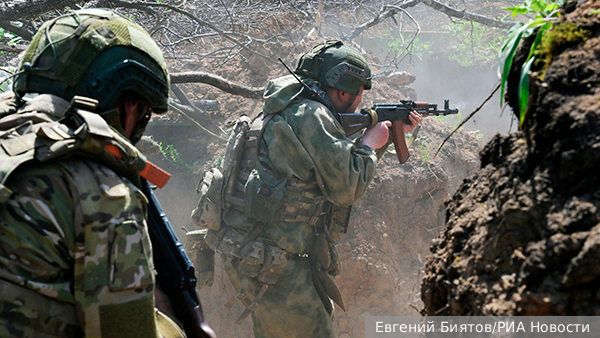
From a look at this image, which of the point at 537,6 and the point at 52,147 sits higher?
the point at 537,6

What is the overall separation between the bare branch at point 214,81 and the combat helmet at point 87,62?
243 centimetres

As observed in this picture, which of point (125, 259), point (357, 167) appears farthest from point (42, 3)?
point (125, 259)

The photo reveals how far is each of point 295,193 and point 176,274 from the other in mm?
1803

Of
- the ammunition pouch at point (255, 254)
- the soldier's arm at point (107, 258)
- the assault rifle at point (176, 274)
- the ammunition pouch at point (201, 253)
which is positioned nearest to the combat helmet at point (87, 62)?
the soldier's arm at point (107, 258)

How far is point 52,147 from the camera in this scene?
4.35ft

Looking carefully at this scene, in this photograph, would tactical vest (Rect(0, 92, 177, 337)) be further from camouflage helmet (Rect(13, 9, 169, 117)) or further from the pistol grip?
the pistol grip

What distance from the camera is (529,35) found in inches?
54.7

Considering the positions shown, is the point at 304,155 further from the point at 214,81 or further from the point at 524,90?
the point at 524,90

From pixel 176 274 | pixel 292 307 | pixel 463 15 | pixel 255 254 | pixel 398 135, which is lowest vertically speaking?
pixel 292 307

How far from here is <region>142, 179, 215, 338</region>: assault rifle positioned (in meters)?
1.86

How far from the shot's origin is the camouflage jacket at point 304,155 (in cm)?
349

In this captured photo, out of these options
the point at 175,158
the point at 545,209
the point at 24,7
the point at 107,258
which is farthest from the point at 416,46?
the point at 107,258

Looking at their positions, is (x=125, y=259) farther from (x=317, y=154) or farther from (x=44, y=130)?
(x=317, y=154)

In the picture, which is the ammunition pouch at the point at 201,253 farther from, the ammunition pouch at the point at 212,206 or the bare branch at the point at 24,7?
the bare branch at the point at 24,7
